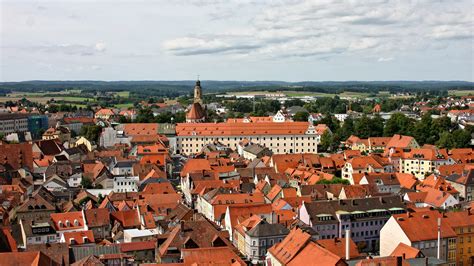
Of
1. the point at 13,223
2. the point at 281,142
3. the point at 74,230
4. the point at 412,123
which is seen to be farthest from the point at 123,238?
the point at 412,123

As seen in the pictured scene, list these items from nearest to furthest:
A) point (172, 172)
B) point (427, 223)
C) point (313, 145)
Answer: point (427, 223)
point (172, 172)
point (313, 145)

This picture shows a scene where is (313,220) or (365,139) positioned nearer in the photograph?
(313,220)

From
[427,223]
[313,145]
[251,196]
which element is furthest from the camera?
[313,145]

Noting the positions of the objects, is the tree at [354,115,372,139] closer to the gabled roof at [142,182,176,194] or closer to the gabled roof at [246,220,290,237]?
the gabled roof at [142,182,176,194]

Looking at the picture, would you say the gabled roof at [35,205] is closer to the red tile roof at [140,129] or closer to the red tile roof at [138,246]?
the red tile roof at [138,246]

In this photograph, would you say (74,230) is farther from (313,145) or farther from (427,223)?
(313,145)

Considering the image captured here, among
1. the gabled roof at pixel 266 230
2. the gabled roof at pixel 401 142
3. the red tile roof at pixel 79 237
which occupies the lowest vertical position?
the red tile roof at pixel 79 237

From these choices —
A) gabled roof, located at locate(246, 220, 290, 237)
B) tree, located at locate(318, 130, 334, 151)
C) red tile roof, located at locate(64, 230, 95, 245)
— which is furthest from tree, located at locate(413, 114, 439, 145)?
red tile roof, located at locate(64, 230, 95, 245)

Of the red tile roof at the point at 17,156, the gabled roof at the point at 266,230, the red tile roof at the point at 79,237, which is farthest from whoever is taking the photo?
the red tile roof at the point at 17,156

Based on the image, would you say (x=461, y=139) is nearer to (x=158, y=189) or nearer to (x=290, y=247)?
(x=158, y=189)

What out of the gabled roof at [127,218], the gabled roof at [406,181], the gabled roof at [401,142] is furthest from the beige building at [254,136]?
the gabled roof at [127,218]

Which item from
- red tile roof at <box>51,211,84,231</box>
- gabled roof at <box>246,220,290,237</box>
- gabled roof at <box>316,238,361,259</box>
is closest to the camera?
gabled roof at <box>316,238,361,259</box>
